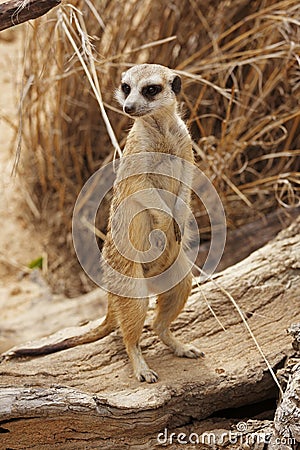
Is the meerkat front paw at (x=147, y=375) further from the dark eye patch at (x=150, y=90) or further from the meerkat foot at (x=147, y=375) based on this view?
the dark eye patch at (x=150, y=90)

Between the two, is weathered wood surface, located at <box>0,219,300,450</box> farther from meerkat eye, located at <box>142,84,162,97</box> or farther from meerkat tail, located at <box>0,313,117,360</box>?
meerkat eye, located at <box>142,84,162,97</box>

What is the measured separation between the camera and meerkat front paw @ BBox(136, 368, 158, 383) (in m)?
2.31

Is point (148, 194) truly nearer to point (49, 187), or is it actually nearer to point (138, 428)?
point (138, 428)

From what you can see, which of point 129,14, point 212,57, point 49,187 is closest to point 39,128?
point 49,187

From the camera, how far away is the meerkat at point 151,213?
7.56 ft

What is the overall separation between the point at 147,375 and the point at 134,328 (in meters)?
0.17

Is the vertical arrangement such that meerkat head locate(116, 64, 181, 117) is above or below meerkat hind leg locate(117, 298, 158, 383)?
above

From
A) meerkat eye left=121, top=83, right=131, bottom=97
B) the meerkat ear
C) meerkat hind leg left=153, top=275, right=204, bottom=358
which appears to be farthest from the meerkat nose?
meerkat hind leg left=153, top=275, right=204, bottom=358

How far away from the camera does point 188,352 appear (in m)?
2.46

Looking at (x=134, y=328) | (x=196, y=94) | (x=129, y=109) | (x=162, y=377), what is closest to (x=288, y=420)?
(x=162, y=377)

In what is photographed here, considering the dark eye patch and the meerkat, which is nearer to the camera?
the dark eye patch

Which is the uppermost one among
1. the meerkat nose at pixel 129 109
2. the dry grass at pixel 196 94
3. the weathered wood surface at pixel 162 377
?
the dry grass at pixel 196 94

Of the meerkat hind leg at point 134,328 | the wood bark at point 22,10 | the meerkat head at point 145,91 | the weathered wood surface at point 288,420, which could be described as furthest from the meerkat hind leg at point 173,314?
the wood bark at point 22,10

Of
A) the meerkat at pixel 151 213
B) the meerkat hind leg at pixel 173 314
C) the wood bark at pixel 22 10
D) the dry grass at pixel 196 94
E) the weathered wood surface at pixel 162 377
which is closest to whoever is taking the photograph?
the wood bark at pixel 22 10
